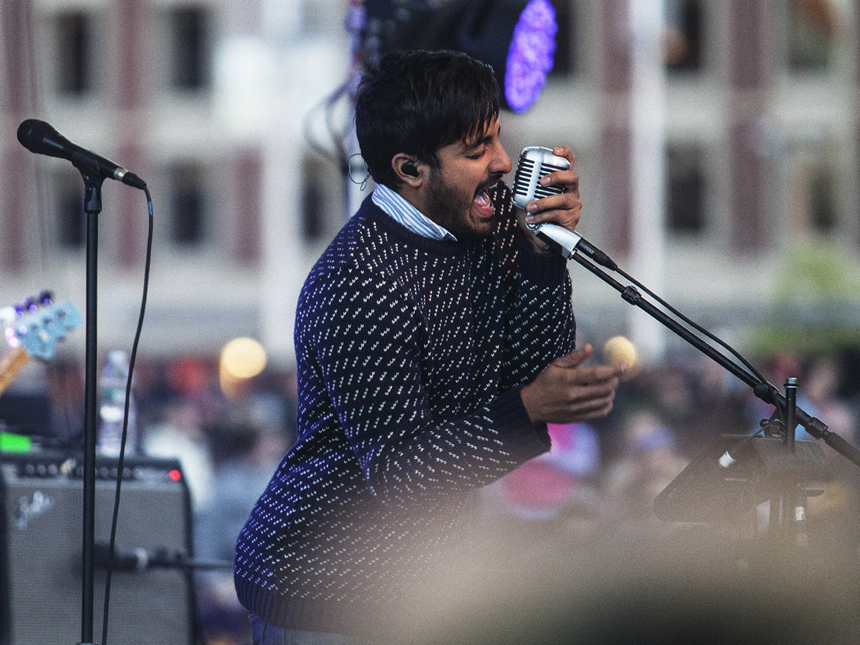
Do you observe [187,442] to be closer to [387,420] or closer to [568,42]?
[387,420]

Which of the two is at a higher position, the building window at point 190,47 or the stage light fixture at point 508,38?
the stage light fixture at point 508,38

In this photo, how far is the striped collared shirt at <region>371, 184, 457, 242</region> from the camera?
2.06m

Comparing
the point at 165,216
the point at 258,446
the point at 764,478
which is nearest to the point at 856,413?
the point at 258,446

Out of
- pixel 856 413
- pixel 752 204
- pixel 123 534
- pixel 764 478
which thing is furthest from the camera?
pixel 752 204

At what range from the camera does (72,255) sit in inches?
906

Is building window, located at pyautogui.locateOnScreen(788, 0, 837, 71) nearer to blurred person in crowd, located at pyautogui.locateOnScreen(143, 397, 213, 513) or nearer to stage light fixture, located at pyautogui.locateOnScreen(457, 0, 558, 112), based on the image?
blurred person in crowd, located at pyautogui.locateOnScreen(143, 397, 213, 513)

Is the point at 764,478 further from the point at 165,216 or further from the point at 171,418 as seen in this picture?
the point at 165,216

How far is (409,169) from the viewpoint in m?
2.03

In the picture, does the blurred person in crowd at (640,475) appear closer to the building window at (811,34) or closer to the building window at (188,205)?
the building window at (811,34)

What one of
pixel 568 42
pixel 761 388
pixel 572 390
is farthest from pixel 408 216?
→ pixel 568 42

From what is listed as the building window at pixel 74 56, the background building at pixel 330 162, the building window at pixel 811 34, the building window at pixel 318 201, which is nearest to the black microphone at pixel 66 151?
the background building at pixel 330 162

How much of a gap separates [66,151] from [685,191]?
848 inches

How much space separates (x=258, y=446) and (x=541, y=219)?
5.44 meters

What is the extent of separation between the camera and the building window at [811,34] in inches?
863
